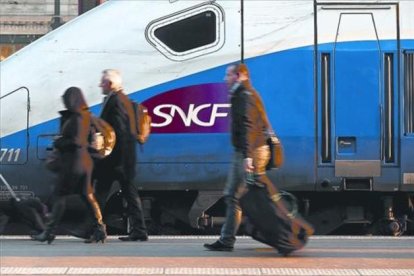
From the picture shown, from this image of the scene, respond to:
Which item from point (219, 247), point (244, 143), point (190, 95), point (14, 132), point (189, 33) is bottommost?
point (219, 247)

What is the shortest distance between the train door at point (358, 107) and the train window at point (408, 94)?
0.12 m

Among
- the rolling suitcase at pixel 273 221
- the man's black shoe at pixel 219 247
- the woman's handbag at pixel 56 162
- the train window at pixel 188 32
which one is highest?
the train window at pixel 188 32

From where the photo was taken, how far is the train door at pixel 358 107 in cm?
813

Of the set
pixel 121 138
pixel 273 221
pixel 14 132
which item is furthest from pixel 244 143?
pixel 14 132

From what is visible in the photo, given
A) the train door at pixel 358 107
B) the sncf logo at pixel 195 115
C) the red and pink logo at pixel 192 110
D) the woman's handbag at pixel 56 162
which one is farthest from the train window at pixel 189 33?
the woman's handbag at pixel 56 162

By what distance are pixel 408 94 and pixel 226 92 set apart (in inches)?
78.6

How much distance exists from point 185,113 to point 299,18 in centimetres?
166

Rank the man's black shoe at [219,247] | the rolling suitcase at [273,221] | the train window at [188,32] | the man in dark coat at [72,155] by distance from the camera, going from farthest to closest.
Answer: the train window at [188,32] → the man in dark coat at [72,155] → the man's black shoe at [219,247] → the rolling suitcase at [273,221]

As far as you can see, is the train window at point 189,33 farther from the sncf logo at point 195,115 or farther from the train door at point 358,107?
the train door at point 358,107

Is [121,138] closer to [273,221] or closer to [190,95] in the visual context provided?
[190,95]

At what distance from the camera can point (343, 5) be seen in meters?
8.27

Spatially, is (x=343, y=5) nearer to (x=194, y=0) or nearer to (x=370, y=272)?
(x=194, y=0)

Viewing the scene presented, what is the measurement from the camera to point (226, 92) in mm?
8180

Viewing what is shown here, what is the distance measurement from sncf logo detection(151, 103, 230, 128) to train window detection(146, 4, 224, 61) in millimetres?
595
